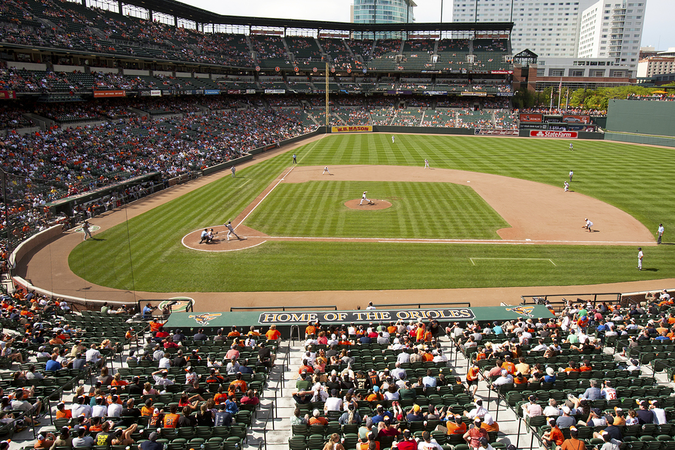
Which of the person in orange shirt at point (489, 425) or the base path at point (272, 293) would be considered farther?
the base path at point (272, 293)

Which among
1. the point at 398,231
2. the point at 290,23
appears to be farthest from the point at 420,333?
the point at 290,23

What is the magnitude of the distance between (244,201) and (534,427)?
104ft

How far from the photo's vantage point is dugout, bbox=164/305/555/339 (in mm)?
16172

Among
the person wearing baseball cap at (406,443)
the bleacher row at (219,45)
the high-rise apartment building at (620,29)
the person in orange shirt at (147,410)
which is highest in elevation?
the high-rise apartment building at (620,29)

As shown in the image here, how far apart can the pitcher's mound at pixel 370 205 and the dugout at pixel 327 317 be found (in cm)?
1904

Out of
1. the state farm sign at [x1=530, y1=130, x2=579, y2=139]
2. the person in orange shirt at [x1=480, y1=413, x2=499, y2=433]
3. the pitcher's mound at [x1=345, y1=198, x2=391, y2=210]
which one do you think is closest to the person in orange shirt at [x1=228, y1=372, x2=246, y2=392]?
the person in orange shirt at [x1=480, y1=413, x2=499, y2=433]

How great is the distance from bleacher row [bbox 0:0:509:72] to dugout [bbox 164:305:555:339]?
139 feet

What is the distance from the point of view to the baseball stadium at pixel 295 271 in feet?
31.7

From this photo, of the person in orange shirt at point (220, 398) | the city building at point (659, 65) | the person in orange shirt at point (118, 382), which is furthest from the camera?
the city building at point (659, 65)

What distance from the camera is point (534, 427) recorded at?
9.55 meters

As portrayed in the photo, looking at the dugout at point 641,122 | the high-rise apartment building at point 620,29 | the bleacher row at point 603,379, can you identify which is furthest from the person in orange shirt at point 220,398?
the high-rise apartment building at point 620,29

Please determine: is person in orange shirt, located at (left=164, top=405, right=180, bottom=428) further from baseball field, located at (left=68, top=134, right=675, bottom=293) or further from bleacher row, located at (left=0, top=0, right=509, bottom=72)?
bleacher row, located at (left=0, top=0, right=509, bottom=72)

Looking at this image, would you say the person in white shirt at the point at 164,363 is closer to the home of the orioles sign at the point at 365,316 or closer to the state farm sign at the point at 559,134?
the home of the orioles sign at the point at 365,316

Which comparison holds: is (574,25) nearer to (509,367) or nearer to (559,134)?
(559,134)
